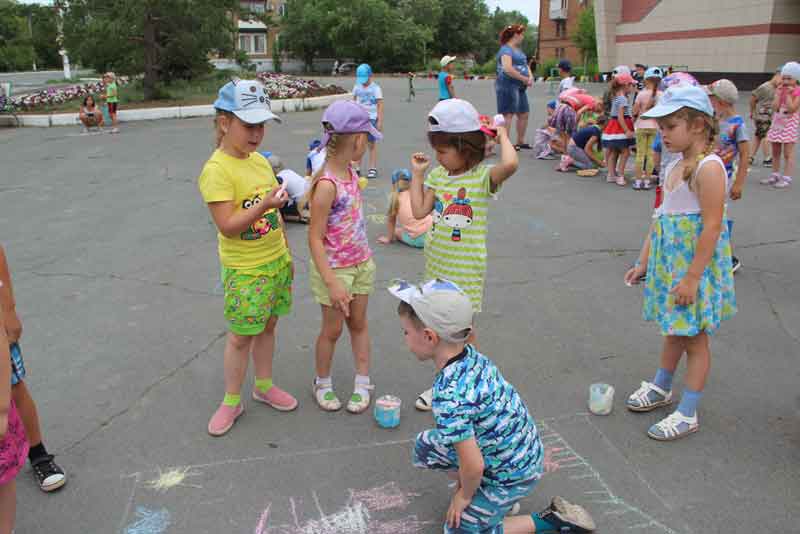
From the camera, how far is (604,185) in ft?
29.3

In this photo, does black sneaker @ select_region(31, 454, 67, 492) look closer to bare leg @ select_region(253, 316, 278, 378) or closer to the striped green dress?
bare leg @ select_region(253, 316, 278, 378)

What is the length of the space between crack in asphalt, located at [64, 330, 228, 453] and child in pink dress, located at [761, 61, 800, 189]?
7755 millimetres

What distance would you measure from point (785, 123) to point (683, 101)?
6922mm

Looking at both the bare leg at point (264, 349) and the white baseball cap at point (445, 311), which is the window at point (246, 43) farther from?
the white baseball cap at point (445, 311)

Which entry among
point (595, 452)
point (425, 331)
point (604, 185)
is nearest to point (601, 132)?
point (604, 185)

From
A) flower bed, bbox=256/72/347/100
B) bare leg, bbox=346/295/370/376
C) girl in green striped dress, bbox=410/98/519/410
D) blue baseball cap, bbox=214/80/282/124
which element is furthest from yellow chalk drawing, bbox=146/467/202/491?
flower bed, bbox=256/72/347/100

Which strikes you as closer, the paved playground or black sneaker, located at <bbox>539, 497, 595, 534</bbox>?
black sneaker, located at <bbox>539, 497, 595, 534</bbox>

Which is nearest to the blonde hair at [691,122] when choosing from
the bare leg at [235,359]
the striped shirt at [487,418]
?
the striped shirt at [487,418]

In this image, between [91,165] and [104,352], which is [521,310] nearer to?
[104,352]

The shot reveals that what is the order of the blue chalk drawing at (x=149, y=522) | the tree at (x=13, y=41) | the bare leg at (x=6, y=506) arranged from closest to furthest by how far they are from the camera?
the bare leg at (x=6, y=506), the blue chalk drawing at (x=149, y=522), the tree at (x=13, y=41)

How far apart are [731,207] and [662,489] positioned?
5.69m

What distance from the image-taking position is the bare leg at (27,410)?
2777 millimetres

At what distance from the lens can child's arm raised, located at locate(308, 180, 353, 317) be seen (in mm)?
3126

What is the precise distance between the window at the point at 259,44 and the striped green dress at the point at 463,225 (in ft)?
227
